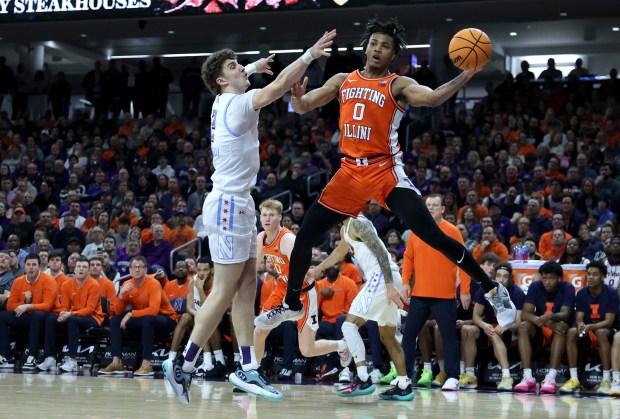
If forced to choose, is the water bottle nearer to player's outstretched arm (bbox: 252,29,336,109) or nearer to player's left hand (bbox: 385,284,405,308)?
player's left hand (bbox: 385,284,405,308)

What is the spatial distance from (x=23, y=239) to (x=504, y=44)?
13.3m

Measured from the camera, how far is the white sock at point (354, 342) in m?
8.42

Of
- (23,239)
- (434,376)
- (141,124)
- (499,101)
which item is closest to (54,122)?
(141,124)

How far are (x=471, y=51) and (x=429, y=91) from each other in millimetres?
415

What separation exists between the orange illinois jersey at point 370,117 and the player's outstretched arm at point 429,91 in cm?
9

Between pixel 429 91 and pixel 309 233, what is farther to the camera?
pixel 309 233

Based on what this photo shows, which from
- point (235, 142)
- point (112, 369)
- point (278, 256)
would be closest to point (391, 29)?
point (235, 142)

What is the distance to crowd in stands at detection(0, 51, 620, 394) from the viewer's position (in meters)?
12.6

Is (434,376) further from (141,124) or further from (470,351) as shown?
(141,124)

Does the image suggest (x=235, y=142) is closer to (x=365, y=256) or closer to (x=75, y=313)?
(x=365, y=256)

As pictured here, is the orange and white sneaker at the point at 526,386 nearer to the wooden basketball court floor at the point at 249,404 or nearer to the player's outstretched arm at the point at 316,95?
the wooden basketball court floor at the point at 249,404

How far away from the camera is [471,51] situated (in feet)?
21.4

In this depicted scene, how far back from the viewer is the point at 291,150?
60.6 ft

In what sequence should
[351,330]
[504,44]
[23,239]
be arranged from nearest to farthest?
[351,330], [23,239], [504,44]
